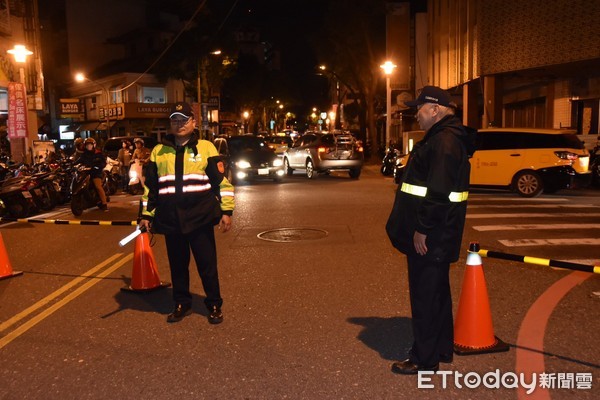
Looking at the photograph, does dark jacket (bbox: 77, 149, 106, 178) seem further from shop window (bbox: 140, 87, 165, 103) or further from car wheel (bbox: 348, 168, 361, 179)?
shop window (bbox: 140, 87, 165, 103)

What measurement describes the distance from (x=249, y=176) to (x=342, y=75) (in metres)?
20.0

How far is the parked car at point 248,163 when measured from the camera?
21016mm

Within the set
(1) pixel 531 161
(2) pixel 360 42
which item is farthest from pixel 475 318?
(2) pixel 360 42

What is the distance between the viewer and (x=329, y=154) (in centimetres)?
2258

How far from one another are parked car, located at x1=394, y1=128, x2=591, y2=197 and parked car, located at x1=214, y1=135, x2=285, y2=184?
798 cm

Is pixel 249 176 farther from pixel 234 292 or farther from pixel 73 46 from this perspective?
pixel 73 46

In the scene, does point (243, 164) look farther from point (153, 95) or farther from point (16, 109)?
point (153, 95)

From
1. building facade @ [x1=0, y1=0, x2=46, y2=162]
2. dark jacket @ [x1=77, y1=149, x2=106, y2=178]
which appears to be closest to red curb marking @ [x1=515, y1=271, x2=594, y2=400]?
dark jacket @ [x1=77, y1=149, x2=106, y2=178]

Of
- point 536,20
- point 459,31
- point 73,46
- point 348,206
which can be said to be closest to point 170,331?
point 348,206

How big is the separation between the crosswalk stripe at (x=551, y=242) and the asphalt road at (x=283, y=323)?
1.1 inches

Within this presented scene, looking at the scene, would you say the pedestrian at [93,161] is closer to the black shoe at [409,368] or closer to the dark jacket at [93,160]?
the dark jacket at [93,160]

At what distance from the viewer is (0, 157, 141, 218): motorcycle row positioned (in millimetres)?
12758

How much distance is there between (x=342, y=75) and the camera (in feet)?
129

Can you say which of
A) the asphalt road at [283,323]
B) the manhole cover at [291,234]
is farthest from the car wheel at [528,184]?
the manhole cover at [291,234]
